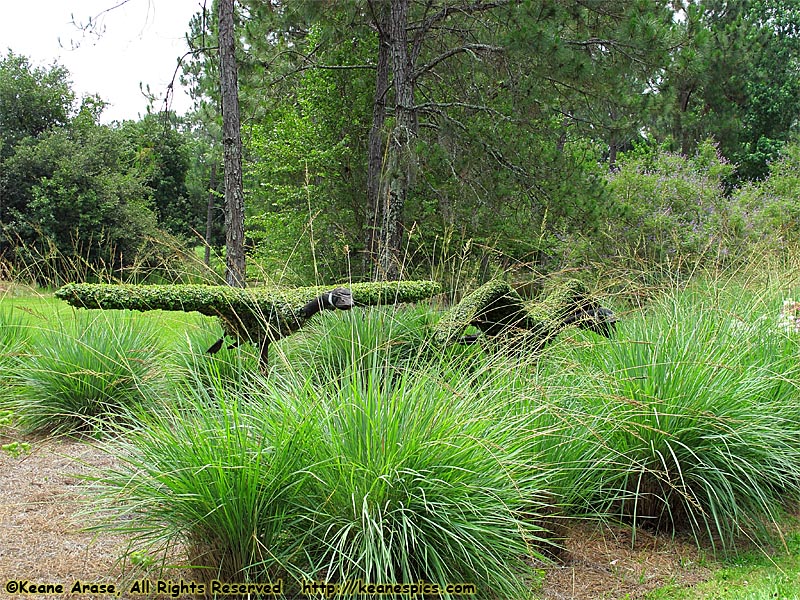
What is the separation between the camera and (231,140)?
6.90 meters

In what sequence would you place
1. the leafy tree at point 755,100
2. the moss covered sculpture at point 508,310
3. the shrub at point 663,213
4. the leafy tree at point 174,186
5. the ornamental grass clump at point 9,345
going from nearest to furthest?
1. the moss covered sculpture at point 508,310
2. the ornamental grass clump at point 9,345
3. the shrub at point 663,213
4. the leafy tree at point 174,186
5. the leafy tree at point 755,100

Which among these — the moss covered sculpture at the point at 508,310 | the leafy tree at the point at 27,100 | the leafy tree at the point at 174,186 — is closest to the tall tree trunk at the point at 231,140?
the moss covered sculpture at the point at 508,310

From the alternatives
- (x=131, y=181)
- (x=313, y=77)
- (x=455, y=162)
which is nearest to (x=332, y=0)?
(x=455, y=162)

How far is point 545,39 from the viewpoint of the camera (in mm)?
6785

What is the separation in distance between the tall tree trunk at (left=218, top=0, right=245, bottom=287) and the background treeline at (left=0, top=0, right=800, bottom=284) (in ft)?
0.78

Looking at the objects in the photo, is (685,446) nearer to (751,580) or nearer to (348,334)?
(751,580)

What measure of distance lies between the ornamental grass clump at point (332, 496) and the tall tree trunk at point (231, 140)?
15.1 ft

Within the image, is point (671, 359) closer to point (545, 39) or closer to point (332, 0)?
point (545, 39)

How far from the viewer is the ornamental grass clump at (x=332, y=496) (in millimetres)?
2209

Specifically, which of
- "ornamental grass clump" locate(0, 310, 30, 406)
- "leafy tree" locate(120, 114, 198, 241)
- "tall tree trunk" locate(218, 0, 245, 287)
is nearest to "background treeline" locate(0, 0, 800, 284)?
"tall tree trunk" locate(218, 0, 245, 287)

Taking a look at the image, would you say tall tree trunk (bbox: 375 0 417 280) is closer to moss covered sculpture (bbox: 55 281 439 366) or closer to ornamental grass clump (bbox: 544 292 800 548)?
moss covered sculpture (bbox: 55 281 439 366)

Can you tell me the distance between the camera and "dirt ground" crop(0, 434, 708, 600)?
236 centimetres

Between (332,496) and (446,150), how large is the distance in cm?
673

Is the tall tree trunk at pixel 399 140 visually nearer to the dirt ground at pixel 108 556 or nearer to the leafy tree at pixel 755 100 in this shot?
the dirt ground at pixel 108 556
